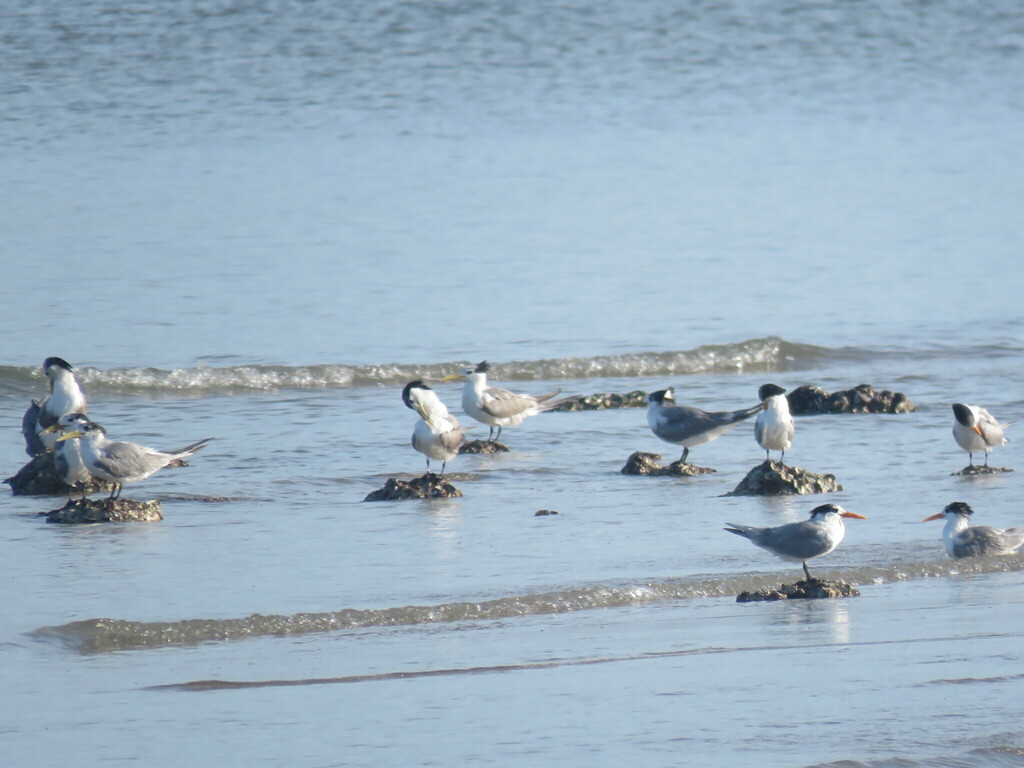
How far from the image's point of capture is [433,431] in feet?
31.9

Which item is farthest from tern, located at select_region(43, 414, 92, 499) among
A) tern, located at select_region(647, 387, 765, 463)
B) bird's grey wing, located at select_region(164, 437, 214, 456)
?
tern, located at select_region(647, 387, 765, 463)

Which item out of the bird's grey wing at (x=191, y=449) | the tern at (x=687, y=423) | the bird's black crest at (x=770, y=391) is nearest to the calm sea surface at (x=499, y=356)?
the bird's grey wing at (x=191, y=449)

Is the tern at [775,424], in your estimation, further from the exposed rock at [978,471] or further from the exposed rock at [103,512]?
the exposed rock at [103,512]

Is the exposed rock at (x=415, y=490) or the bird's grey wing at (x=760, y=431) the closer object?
the exposed rock at (x=415, y=490)

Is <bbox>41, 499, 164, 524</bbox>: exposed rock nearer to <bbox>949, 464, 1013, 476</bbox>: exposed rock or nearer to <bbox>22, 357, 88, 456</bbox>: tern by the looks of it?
<bbox>22, 357, 88, 456</bbox>: tern

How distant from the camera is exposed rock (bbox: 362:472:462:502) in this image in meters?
8.84

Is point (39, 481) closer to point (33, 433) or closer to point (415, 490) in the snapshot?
point (33, 433)

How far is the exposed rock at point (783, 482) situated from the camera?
8.89 m

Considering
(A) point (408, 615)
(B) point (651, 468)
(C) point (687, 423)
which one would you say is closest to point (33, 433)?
(B) point (651, 468)

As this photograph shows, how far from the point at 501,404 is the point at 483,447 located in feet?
2.49

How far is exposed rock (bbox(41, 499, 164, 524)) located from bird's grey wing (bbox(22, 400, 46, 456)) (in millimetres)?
1483

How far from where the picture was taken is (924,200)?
22.4 m

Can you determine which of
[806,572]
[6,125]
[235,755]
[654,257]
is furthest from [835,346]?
[6,125]

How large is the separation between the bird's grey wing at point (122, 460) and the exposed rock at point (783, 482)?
310cm
